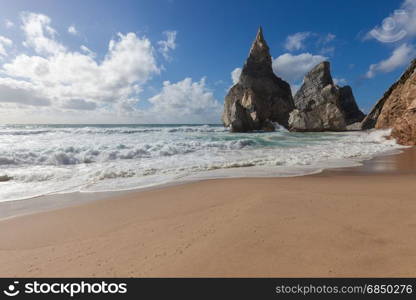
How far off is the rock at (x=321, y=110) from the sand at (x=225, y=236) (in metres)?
37.1

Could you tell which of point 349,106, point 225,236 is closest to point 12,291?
point 225,236

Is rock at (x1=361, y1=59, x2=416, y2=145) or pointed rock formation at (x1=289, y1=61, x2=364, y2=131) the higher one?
pointed rock formation at (x1=289, y1=61, x2=364, y2=131)

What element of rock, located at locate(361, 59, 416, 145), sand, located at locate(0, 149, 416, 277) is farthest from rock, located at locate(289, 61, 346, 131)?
sand, located at locate(0, 149, 416, 277)

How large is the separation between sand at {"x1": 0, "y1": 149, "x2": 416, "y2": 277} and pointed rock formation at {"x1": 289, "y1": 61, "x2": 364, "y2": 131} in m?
37.4

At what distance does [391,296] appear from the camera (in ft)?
5.13

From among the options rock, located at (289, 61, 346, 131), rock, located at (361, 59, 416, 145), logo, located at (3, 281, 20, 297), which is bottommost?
logo, located at (3, 281, 20, 297)

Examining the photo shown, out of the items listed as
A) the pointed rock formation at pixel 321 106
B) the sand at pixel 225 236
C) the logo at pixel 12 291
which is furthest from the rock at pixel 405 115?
the logo at pixel 12 291

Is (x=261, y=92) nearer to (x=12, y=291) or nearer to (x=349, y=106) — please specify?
(x=349, y=106)

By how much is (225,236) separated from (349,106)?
63.7 m

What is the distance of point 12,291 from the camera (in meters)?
1.87

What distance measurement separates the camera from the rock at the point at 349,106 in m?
52.0

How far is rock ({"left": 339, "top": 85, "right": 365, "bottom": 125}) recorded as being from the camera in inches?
2048

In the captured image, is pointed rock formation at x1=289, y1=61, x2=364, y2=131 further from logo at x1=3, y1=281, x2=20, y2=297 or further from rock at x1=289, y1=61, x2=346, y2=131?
logo at x1=3, y1=281, x2=20, y2=297

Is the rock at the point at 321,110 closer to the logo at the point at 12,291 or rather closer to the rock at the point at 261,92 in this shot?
the rock at the point at 261,92
